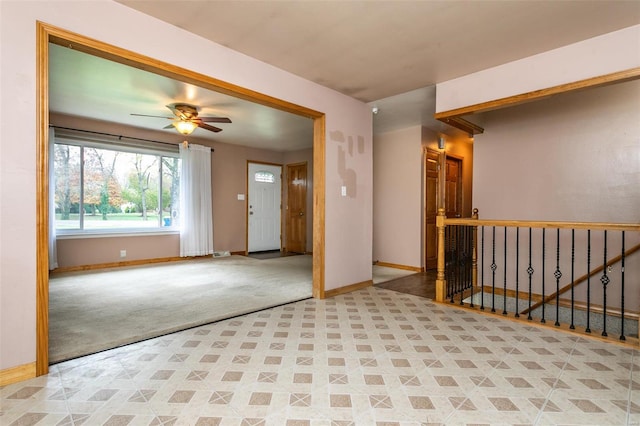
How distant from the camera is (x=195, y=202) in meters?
6.63

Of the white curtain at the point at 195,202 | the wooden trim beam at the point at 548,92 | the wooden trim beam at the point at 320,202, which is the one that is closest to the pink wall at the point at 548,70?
the wooden trim beam at the point at 548,92

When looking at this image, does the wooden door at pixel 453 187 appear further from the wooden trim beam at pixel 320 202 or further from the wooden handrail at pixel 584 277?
the wooden trim beam at pixel 320 202

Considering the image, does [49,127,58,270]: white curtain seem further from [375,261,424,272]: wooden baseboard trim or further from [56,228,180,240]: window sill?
[375,261,424,272]: wooden baseboard trim

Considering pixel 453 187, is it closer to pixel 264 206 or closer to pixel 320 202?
pixel 320 202

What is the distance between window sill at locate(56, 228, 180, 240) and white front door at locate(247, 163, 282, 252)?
73.6 inches

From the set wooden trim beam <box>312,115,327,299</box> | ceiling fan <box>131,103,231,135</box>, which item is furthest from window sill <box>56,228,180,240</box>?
wooden trim beam <box>312,115,327,299</box>

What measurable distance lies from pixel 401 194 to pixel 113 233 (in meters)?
5.30

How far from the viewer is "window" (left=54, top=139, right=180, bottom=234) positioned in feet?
17.7

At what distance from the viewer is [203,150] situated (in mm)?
6801

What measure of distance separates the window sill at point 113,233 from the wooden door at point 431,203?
496 cm

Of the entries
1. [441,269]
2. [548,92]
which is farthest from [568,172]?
[441,269]

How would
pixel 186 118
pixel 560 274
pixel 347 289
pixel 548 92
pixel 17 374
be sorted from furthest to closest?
pixel 186 118, pixel 347 289, pixel 560 274, pixel 548 92, pixel 17 374

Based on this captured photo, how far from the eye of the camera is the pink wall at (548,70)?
2.69 m

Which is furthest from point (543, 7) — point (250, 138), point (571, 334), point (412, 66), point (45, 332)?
point (250, 138)
